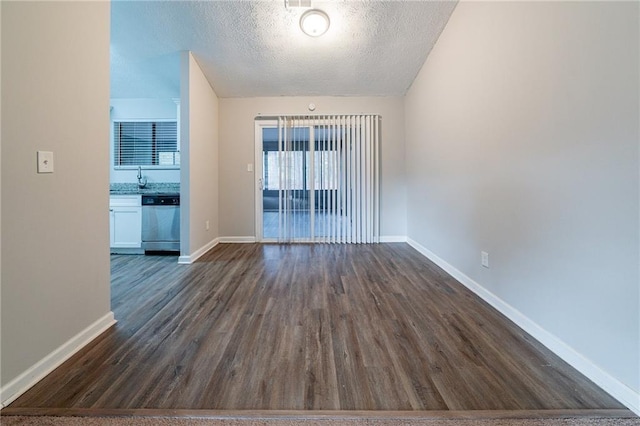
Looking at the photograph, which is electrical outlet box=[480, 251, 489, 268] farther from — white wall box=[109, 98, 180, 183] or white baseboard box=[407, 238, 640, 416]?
white wall box=[109, 98, 180, 183]

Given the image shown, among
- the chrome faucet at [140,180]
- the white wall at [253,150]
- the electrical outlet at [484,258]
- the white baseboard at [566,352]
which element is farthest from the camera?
the white wall at [253,150]

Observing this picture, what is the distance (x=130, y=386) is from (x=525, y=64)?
2.88 meters

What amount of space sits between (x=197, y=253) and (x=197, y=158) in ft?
4.05

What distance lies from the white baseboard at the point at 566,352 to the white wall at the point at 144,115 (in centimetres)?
462

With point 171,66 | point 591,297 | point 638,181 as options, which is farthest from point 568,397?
point 171,66

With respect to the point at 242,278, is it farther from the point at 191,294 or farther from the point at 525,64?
the point at 525,64

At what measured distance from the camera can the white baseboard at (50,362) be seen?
1285 millimetres

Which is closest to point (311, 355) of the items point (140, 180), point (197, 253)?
point (197, 253)

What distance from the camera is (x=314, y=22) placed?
9.92 feet

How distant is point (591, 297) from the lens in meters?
1.46

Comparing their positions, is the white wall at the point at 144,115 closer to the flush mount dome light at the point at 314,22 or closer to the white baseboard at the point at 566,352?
the flush mount dome light at the point at 314,22

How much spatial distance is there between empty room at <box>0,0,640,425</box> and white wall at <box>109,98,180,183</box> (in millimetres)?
1026

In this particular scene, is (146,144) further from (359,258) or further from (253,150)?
(359,258)

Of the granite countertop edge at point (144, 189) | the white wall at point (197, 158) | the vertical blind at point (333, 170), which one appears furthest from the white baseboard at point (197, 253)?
the vertical blind at point (333, 170)
